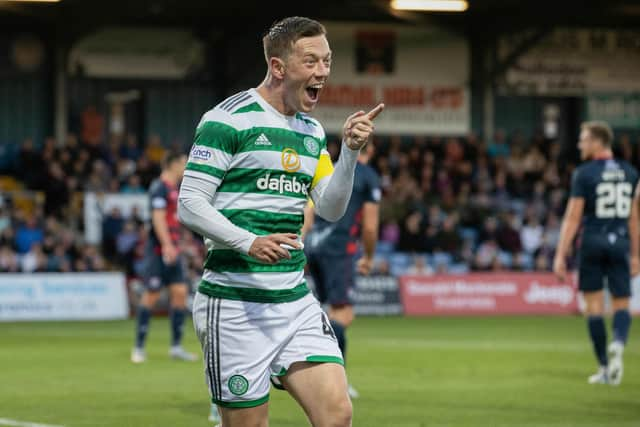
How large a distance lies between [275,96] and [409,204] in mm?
22934

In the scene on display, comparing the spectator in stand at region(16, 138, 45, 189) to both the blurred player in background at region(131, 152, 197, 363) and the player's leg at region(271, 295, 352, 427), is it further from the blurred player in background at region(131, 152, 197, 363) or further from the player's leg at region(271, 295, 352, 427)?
the player's leg at region(271, 295, 352, 427)

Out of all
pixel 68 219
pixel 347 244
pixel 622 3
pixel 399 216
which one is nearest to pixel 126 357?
pixel 347 244

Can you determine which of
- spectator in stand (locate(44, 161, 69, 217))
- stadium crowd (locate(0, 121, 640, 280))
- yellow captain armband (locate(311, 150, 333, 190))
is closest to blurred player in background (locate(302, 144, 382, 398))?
yellow captain armband (locate(311, 150, 333, 190))

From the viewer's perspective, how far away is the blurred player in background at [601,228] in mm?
11500

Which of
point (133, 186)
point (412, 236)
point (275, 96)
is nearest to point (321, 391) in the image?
point (275, 96)

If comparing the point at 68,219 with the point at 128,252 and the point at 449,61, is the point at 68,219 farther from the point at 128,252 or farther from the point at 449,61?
the point at 449,61

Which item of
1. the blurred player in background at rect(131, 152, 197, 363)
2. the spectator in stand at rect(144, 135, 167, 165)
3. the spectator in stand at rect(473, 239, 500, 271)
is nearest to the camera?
the blurred player in background at rect(131, 152, 197, 363)

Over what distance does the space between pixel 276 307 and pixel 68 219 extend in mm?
21053

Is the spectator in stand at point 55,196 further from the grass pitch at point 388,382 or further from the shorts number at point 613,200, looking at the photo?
the shorts number at point 613,200

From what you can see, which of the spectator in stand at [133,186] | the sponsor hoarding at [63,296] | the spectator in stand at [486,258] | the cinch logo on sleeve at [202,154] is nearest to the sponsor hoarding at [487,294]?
the spectator in stand at [486,258]

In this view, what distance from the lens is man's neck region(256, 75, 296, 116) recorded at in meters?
5.61

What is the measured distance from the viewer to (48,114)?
3161cm

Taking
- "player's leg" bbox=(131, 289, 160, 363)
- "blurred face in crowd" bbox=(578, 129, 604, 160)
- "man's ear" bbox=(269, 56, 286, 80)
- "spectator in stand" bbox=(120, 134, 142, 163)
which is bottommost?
"player's leg" bbox=(131, 289, 160, 363)

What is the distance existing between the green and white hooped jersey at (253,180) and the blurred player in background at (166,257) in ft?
26.1
